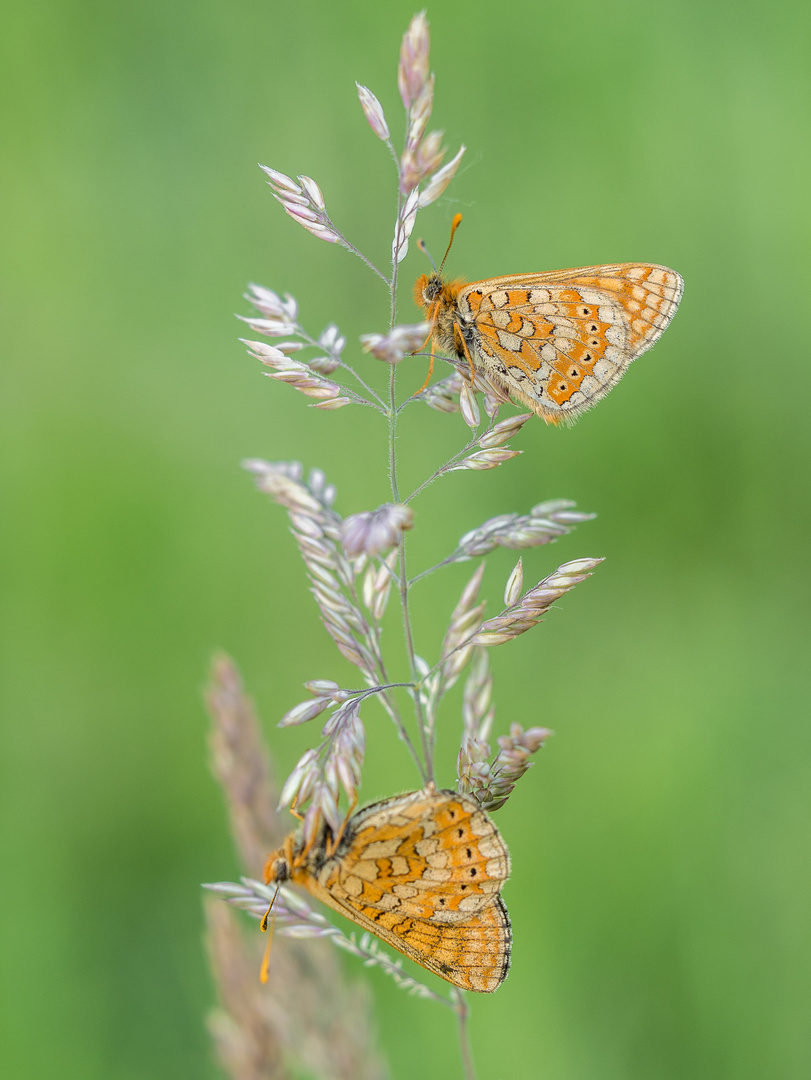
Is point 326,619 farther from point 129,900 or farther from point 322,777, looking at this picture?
point 129,900

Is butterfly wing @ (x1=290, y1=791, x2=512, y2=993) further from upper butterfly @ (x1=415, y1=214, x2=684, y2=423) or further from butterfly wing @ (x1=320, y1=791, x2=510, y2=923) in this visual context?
upper butterfly @ (x1=415, y1=214, x2=684, y2=423)

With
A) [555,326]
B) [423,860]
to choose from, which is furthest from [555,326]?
[423,860]

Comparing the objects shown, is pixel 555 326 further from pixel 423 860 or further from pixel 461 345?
pixel 423 860

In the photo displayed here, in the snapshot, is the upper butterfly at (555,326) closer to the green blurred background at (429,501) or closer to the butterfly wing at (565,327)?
the butterfly wing at (565,327)

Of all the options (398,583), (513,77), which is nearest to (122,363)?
(513,77)

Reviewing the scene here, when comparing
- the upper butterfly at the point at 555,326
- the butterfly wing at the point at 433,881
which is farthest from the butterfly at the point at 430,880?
the upper butterfly at the point at 555,326

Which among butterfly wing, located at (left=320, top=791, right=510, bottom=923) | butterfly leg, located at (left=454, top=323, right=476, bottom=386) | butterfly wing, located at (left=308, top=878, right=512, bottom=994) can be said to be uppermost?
butterfly leg, located at (left=454, top=323, right=476, bottom=386)

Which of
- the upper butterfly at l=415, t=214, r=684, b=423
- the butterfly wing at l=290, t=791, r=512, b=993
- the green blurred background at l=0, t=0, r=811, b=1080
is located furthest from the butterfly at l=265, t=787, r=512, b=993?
the green blurred background at l=0, t=0, r=811, b=1080
